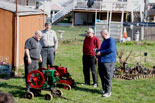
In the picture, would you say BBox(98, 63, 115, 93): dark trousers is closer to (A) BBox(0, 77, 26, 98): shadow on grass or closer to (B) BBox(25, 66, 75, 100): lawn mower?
(B) BBox(25, 66, 75, 100): lawn mower

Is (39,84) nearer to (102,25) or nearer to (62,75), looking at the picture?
(62,75)

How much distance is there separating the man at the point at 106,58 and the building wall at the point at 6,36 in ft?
13.5

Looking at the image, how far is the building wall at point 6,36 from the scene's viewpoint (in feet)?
33.4

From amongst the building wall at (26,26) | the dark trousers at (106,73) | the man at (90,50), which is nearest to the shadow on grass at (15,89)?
the man at (90,50)

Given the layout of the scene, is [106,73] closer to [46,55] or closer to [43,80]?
[43,80]

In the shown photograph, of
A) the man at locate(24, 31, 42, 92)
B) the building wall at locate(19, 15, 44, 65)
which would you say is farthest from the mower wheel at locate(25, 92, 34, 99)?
the building wall at locate(19, 15, 44, 65)

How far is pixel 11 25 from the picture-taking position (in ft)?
33.3

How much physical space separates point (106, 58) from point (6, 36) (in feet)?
14.6

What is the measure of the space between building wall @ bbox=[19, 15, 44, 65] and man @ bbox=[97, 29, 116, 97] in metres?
4.25

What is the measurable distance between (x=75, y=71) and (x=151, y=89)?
3.30m

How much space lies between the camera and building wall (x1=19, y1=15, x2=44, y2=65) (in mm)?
10625

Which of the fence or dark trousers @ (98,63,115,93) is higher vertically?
the fence

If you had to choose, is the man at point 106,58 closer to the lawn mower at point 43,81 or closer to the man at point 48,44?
the lawn mower at point 43,81

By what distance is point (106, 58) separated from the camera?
283 inches
